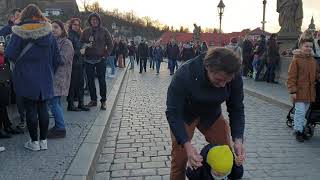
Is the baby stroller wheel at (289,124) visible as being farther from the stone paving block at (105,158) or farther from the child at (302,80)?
the stone paving block at (105,158)

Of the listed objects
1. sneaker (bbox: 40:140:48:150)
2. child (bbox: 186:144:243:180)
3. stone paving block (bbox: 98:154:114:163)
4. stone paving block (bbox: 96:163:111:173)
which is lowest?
stone paving block (bbox: 98:154:114:163)

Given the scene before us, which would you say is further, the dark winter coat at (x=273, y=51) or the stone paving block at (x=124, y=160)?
the dark winter coat at (x=273, y=51)

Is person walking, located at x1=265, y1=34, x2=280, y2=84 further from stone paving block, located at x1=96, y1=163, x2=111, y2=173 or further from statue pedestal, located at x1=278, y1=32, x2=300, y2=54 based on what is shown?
stone paving block, located at x1=96, y1=163, x2=111, y2=173

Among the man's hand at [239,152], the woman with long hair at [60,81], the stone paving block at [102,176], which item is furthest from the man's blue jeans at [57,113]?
the man's hand at [239,152]

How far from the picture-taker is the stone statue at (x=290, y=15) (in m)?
20.2

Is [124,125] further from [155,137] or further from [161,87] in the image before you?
[161,87]

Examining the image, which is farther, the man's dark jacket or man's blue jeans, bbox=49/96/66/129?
man's blue jeans, bbox=49/96/66/129

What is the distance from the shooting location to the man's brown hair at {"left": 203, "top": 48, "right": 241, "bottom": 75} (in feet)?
11.2

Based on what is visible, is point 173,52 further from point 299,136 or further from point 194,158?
point 194,158

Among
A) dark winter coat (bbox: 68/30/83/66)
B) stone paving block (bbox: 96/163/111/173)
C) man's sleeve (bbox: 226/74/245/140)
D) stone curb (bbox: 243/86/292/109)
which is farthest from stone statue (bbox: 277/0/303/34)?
man's sleeve (bbox: 226/74/245/140)

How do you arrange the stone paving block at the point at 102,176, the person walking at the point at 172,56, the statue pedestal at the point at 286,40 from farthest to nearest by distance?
the person walking at the point at 172,56 < the statue pedestal at the point at 286,40 < the stone paving block at the point at 102,176

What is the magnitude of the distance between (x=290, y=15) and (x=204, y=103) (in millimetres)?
17339

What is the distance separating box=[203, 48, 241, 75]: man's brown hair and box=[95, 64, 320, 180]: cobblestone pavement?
2645 millimetres

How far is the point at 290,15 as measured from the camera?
797 inches
